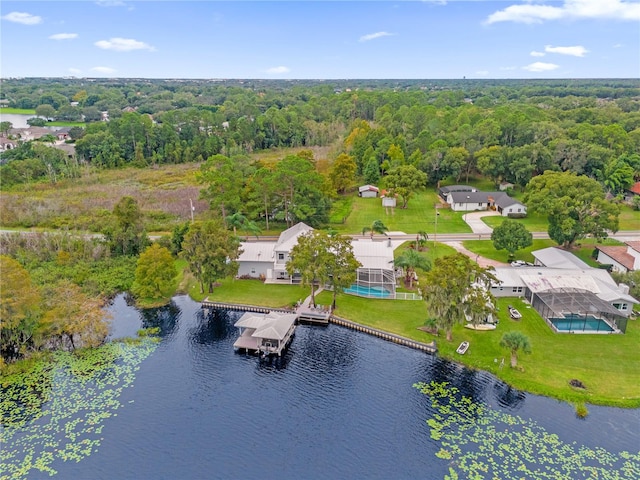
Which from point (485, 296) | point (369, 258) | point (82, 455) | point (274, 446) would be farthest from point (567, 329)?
point (82, 455)

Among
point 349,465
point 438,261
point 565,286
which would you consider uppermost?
point 438,261

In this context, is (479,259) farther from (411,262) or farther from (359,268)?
(359,268)

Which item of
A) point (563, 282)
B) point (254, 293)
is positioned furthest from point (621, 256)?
point (254, 293)

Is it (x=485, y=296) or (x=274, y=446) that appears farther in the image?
(x=485, y=296)

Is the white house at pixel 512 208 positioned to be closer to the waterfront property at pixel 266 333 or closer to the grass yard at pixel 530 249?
the grass yard at pixel 530 249

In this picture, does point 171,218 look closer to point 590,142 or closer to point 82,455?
point 82,455

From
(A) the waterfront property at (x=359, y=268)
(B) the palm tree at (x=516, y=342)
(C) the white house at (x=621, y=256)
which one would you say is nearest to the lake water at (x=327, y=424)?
(B) the palm tree at (x=516, y=342)

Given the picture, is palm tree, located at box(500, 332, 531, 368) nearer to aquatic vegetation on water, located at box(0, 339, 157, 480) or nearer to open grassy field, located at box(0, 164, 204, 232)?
aquatic vegetation on water, located at box(0, 339, 157, 480)
